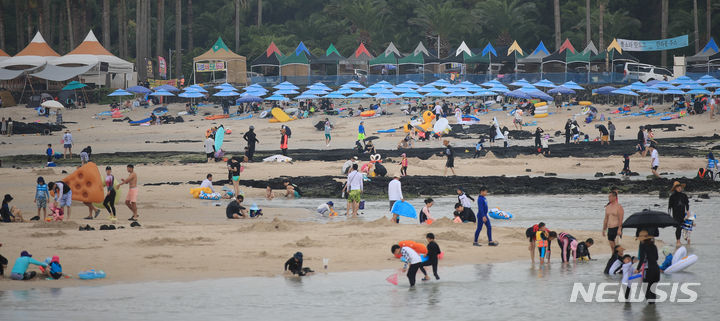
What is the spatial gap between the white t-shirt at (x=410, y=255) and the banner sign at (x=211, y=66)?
176ft

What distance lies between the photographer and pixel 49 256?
53.4 ft

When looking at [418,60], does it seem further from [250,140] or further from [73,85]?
[250,140]

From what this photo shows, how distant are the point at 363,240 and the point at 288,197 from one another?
8.53 metres

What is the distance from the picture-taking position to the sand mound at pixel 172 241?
17.7 m

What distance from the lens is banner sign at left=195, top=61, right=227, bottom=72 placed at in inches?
2625

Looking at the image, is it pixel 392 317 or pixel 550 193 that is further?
pixel 550 193

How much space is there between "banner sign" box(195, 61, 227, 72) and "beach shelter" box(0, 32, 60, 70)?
458 inches

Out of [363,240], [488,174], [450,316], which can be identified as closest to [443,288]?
[450,316]

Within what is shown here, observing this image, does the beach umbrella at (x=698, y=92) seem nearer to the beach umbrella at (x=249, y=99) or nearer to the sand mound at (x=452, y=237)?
the beach umbrella at (x=249, y=99)

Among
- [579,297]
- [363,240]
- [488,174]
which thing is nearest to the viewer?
[579,297]

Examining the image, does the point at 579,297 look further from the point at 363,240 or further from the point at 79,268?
the point at 79,268

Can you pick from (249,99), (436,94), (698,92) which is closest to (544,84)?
(436,94)

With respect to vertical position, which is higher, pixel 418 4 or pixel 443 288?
pixel 418 4

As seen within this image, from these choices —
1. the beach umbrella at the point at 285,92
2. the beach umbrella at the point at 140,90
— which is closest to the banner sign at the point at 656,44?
the beach umbrella at the point at 285,92
